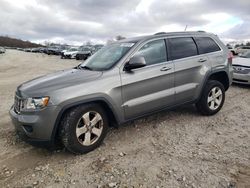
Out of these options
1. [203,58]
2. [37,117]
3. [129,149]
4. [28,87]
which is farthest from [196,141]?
[28,87]

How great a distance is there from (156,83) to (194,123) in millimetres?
1276

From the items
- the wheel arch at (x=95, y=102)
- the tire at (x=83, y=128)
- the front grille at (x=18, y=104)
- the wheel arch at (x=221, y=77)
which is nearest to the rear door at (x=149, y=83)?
the wheel arch at (x=95, y=102)

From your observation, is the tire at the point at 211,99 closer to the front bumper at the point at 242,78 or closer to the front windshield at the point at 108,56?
the front windshield at the point at 108,56

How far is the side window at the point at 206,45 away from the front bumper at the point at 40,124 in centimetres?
328

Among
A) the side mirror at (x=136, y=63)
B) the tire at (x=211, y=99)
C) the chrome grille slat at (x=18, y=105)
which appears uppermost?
the side mirror at (x=136, y=63)

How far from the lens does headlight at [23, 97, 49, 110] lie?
143 inches

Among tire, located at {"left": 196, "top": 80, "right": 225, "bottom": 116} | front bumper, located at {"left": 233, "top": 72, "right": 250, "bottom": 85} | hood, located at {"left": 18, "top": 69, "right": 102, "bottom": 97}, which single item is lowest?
front bumper, located at {"left": 233, "top": 72, "right": 250, "bottom": 85}

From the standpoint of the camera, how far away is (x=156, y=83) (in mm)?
4578

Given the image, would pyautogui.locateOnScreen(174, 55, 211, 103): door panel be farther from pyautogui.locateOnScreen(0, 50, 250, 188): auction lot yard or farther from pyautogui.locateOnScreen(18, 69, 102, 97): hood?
pyautogui.locateOnScreen(18, 69, 102, 97): hood

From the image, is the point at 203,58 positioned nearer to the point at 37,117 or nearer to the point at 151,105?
the point at 151,105

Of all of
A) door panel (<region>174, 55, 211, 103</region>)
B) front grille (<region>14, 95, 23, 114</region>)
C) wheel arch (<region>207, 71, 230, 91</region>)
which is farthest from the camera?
wheel arch (<region>207, 71, 230, 91</region>)

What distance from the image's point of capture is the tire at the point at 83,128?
3.73 m

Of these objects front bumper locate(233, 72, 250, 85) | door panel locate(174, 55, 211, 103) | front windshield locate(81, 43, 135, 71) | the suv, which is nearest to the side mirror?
the suv

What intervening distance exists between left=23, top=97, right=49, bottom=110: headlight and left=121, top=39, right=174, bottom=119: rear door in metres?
1.21
